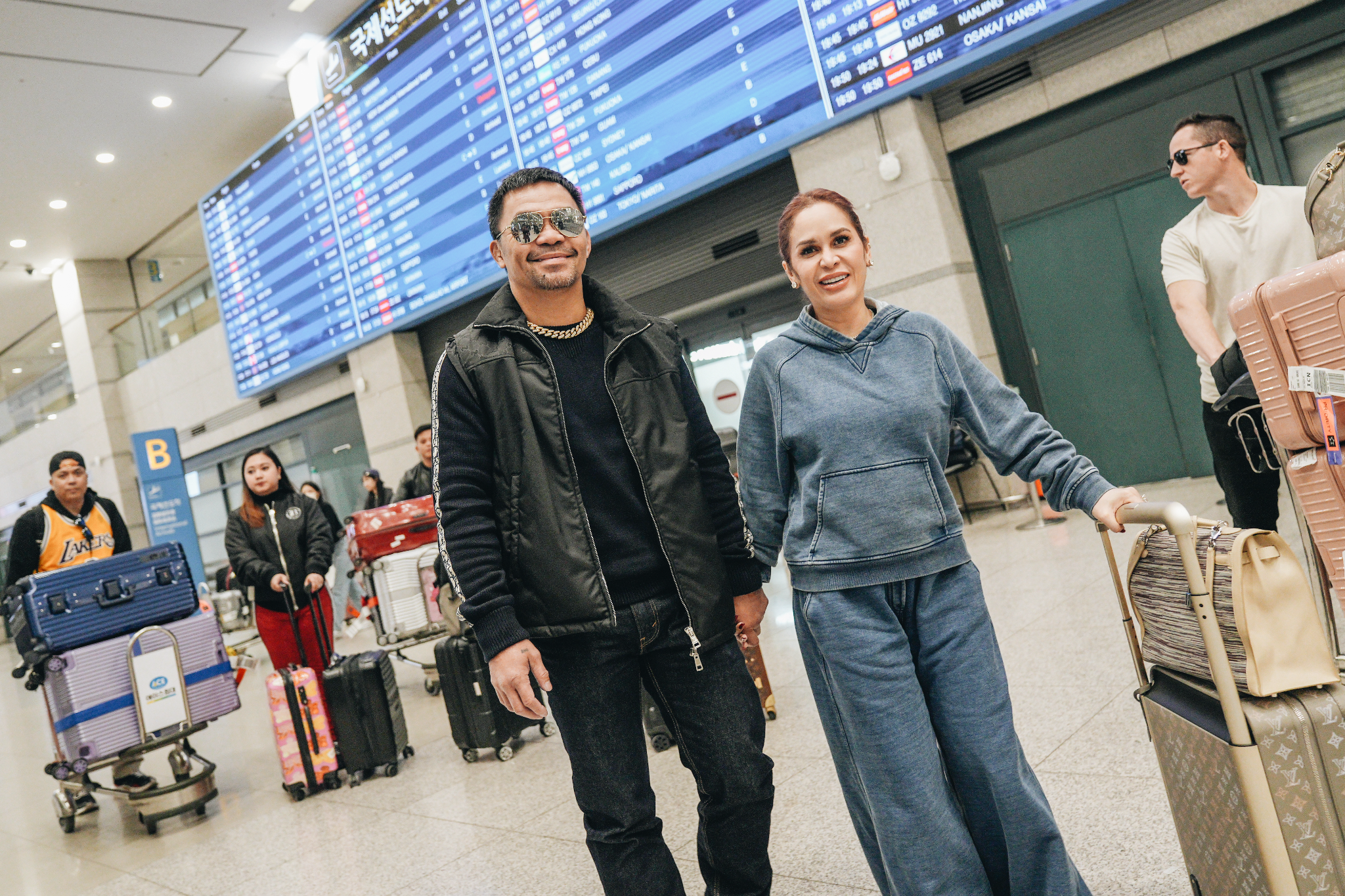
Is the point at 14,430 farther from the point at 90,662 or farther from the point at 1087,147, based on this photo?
the point at 1087,147

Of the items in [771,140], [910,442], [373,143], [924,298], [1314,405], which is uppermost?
[373,143]

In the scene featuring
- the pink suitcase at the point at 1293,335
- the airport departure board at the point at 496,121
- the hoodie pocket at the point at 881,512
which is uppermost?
the airport departure board at the point at 496,121

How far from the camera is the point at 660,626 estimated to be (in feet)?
6.19

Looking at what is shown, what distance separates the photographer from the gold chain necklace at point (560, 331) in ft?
6.41

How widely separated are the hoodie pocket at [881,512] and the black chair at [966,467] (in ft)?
17.5

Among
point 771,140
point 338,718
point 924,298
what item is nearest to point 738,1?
point 771,140

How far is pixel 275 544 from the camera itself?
4.84 meters

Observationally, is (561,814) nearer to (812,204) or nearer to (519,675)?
(519,675)

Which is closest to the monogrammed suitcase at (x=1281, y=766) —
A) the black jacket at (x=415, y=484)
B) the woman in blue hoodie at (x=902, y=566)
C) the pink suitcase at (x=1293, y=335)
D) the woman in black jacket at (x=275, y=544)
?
the woman in blue hoodie at (x=902, y=566)

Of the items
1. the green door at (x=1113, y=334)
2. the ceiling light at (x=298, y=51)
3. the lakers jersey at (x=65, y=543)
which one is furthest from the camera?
Result: the ceiling light at (x=298, y=51)

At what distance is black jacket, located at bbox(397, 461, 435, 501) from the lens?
7.07 meters

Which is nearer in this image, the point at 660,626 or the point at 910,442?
the point at 910,442

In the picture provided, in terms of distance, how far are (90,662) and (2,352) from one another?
23.9m

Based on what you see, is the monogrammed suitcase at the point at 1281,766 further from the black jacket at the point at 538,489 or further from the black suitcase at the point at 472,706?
the black suitcase at the point at 472,706
